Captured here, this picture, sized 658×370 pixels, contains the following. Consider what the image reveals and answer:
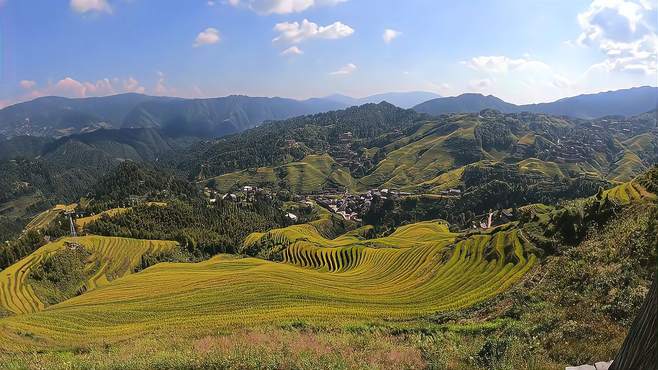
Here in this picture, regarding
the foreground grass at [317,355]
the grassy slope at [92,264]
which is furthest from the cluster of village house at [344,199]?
the foreground grass at [317,355]

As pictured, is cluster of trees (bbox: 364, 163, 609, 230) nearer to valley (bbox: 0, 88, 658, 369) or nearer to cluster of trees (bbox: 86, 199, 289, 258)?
cluster of trees (bbox: 86, 199, 289, 258)

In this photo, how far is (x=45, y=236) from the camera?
101375mm

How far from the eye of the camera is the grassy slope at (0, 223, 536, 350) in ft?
78.1

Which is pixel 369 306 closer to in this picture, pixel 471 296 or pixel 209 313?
pixel 471 296

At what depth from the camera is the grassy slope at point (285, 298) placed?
23.8m

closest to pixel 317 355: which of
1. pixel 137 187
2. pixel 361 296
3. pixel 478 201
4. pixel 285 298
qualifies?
pixel 285 298

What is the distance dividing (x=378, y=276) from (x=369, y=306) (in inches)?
505

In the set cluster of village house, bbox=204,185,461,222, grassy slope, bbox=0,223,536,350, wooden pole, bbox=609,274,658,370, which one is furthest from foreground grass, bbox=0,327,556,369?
cluster of village house, bbox=204,185,461,222

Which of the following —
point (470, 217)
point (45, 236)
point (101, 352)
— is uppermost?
point (101, 352)

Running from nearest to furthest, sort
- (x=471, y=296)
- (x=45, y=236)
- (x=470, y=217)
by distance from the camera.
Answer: (x=471, y=296) → (x=45, y=236) → (x=470, y=217)

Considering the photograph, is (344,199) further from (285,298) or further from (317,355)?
(317,355)

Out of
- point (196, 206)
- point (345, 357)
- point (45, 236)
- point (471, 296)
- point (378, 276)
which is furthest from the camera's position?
point (196, 206)

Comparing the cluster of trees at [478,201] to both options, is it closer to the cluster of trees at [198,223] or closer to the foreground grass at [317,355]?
the cluster of trees at [198,223]

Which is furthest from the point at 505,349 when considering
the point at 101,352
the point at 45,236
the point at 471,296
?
the point at 45,236
